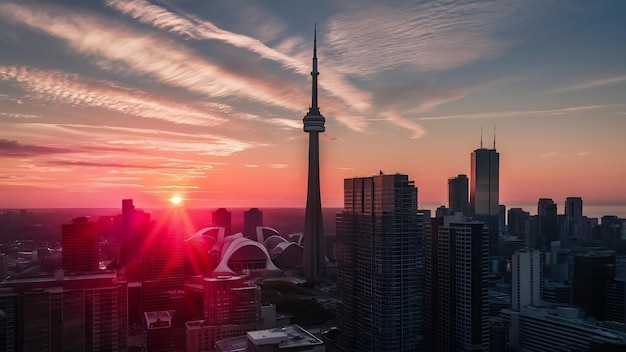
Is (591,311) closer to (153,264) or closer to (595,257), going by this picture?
(595,257)

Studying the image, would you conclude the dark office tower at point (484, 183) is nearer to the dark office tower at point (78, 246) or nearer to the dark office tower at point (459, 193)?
the dark office tower at point (459, 193)

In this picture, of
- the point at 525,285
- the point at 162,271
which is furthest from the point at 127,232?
the point at 525,285

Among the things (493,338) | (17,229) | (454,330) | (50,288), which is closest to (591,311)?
(493,338)

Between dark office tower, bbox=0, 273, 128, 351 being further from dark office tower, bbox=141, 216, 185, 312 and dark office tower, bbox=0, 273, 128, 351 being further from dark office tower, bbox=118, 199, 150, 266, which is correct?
dark office tower, bbox=118, 199, 150, 266

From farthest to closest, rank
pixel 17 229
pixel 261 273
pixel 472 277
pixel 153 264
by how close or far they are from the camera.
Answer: pixel 261 273, pixel 17 229, pixel 153 264, pixel 472 277

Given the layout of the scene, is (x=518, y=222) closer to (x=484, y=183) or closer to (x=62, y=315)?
(x=484, y=183)

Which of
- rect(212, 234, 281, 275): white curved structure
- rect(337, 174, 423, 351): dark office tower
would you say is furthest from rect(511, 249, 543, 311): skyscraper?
rect(212, 234, 281, 275): white curved structure
